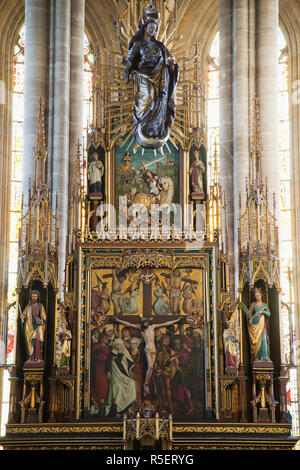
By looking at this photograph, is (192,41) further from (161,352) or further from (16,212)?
(161,352)

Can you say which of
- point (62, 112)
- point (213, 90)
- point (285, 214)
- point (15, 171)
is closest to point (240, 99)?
point (213, 90)

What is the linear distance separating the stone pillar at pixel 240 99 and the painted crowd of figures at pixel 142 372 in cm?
637

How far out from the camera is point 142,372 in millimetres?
20609

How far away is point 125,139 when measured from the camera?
73.5 feet

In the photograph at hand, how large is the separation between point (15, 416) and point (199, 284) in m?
4.65

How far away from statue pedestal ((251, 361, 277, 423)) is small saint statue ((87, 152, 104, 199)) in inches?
200

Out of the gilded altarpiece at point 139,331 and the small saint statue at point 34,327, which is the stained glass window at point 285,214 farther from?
the small saint statue at point 34,327

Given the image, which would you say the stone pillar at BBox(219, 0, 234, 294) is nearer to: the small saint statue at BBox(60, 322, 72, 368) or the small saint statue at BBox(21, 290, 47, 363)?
the small saint statue at BBox(60, 322, 72, 368)

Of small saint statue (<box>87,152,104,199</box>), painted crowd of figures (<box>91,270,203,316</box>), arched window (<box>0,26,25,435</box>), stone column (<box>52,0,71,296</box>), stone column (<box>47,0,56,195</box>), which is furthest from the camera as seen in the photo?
arched window (<box>0,26,25,435</box>)

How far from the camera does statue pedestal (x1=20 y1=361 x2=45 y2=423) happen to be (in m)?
20.2

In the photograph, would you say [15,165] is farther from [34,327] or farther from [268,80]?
[34,327]

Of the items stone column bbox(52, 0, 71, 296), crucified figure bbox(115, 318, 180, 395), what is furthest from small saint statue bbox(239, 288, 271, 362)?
stone column bbox(52, 0, 71, 296)

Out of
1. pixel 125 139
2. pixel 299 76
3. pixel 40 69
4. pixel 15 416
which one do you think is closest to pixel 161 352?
pixel 15 416

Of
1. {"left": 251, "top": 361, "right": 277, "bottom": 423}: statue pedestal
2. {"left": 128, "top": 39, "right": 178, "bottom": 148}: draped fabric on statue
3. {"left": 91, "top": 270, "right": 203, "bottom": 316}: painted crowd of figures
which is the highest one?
{"left": 128, "top": 39, "right": 178, "bottom": 148}: draped fabric on statue
